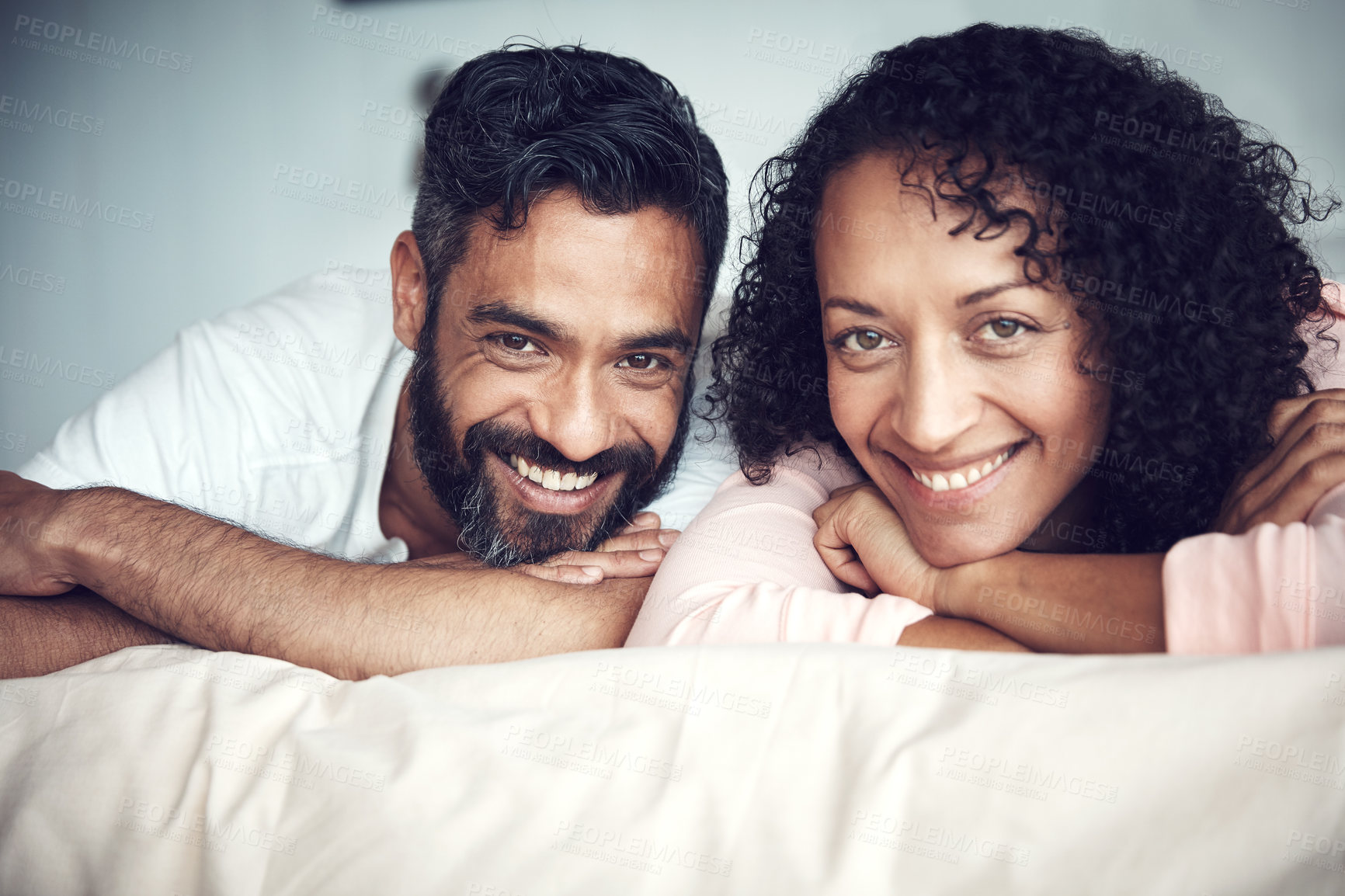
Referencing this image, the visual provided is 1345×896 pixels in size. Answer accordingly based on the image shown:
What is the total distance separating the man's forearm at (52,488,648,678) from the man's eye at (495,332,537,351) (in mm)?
410

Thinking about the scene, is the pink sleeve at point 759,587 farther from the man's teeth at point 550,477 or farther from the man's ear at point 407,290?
the man's ear at point 407,290

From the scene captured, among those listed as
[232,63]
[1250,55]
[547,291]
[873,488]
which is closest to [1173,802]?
[873,488]

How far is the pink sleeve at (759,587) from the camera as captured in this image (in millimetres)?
997

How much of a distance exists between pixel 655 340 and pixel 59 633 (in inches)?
38.1

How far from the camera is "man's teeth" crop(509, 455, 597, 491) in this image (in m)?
1.57

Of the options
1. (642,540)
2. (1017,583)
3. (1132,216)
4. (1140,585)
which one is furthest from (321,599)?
(1132,216)

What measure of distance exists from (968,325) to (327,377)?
1.37 m

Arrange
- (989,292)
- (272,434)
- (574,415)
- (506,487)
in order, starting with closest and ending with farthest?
(989,292) < (574,415) < (506,487) < (272,434)

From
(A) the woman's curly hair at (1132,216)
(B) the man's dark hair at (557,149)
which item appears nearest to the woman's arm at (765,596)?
(A) the woman's curly hair at (1132,216)

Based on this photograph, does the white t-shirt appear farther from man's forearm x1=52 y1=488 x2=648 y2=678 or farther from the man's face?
man's forearm x1=52 y1=488 x2=648 y2=678

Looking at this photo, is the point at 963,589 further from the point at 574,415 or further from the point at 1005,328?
the point at 574,415

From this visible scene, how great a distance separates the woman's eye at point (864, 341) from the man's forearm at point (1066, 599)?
0.30 metres

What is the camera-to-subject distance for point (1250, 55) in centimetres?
193

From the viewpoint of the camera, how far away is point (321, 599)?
117 centimetres
